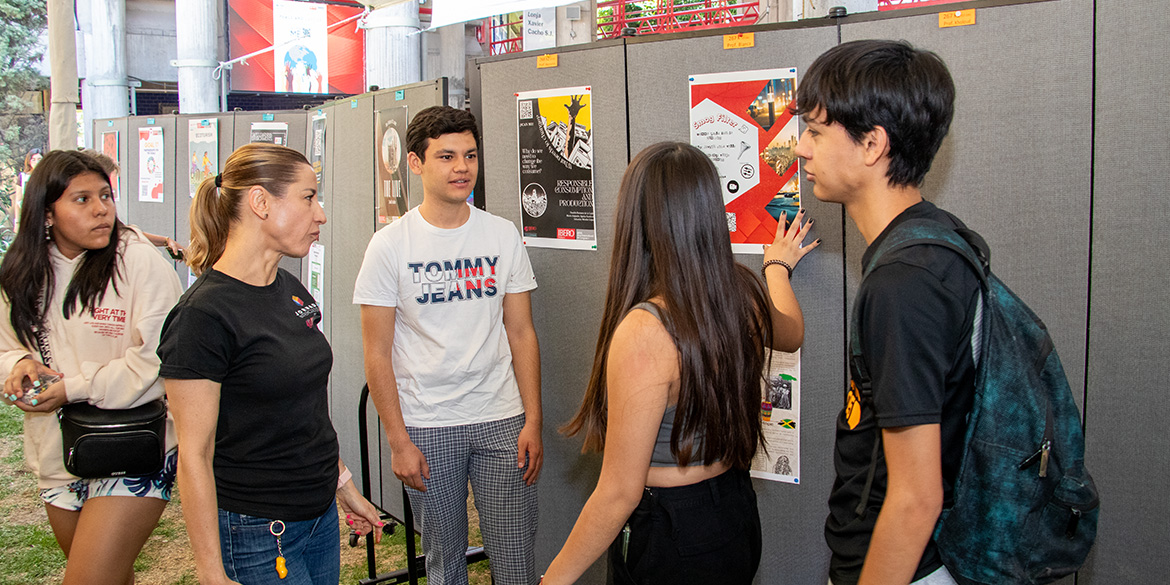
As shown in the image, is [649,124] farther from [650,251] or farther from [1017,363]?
[1017,363]

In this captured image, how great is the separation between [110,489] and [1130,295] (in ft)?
8.66

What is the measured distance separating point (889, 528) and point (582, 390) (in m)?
1.70

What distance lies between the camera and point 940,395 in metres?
1.09

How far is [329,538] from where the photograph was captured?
1843 mm

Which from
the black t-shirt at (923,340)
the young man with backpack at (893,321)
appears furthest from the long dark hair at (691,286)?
the black t-shirt at (923,340)

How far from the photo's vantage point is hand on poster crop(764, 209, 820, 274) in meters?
2.20

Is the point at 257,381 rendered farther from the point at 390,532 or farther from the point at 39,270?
the point at 390,532

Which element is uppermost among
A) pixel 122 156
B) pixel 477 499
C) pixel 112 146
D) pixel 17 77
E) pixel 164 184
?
pixel 17 77

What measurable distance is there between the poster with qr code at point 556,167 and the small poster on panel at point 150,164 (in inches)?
179

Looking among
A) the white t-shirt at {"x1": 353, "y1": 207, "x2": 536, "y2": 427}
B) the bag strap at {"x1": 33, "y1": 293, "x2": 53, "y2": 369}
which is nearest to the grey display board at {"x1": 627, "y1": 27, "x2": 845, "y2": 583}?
the white t-shirt at {"x1": 353, "y1": 207, "x2": 536, "y2": 427}

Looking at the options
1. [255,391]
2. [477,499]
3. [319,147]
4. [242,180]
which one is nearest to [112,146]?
[319,147]

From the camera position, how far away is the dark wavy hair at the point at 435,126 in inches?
97.9

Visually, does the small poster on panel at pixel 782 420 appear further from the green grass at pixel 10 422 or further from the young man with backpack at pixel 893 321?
the green grass at pixel 10 422

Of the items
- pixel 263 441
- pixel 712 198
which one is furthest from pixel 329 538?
pixel 712 198
